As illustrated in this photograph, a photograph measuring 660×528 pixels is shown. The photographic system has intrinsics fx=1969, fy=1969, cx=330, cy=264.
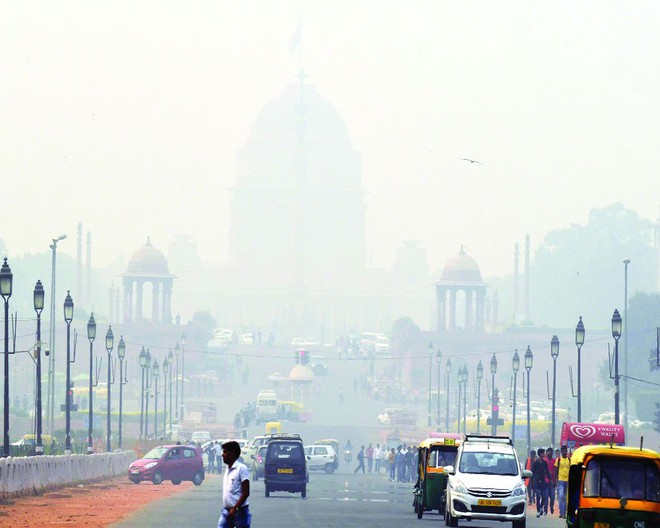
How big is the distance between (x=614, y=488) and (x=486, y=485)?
6.64 m

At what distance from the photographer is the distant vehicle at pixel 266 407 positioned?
119 meters

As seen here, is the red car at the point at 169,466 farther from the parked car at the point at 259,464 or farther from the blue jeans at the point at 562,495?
the blue jeans at the point at 562,495

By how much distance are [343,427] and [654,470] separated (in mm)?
89236

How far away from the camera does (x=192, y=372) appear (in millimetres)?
151625

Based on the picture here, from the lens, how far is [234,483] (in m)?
23.0

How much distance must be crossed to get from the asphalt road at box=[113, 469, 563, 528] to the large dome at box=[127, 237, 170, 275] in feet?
388

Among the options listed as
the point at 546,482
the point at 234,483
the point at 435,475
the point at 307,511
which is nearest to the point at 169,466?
the point at 546,482

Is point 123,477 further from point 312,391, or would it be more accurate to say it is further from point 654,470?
point 312,391

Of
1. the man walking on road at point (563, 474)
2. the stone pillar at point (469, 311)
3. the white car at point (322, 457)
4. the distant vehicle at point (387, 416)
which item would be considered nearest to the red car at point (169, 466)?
the man walking on road at point (563, 474)

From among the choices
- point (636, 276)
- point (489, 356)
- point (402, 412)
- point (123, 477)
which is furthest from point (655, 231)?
point (123, 477)

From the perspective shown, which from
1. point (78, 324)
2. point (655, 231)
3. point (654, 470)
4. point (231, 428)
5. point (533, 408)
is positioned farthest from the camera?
point (655, 231)

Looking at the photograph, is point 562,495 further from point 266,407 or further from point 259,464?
point 266,407

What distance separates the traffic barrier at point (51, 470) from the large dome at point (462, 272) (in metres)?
112

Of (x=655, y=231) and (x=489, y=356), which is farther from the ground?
(x=655, y=231)
